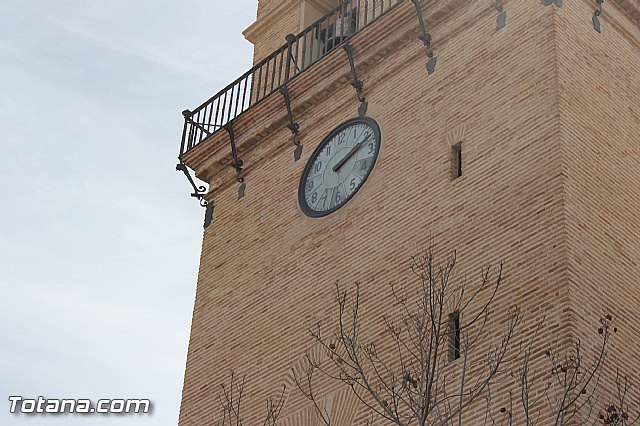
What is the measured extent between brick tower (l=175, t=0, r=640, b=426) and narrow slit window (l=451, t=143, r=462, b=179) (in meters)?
0.02

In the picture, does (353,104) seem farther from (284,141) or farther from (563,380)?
(563,380)

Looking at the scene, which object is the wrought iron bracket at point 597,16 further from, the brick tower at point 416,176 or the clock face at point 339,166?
the clock face at point 339,166

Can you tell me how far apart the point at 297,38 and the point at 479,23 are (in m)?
3.09

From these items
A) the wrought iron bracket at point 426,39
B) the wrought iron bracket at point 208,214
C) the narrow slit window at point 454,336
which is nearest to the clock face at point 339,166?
the wrought iron bracket at point 426,39

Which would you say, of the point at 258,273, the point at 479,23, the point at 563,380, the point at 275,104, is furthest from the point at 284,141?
the point at 563,380

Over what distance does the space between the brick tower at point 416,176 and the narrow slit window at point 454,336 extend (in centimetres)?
51

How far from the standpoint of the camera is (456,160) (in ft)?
49.9

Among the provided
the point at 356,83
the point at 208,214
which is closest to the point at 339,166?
the point at 356,83

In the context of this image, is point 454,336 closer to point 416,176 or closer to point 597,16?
point 416,176

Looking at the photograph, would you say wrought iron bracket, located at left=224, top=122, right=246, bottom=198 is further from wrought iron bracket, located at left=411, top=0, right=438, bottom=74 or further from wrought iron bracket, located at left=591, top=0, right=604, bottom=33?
wrought iron bracket, located at left=591, top=0, right=604, bottom=33

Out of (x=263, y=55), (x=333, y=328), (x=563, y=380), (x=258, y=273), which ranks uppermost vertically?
(x=263, y=55)

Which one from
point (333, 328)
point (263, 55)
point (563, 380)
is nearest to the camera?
point (563, 380)

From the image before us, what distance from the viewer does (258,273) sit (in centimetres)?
1691

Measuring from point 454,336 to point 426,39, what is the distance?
4.15m
